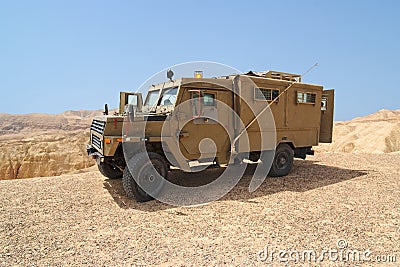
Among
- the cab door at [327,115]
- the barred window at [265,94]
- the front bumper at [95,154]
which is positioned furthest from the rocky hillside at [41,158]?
the cab door at [327,115]

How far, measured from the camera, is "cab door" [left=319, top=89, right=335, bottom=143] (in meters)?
8.77

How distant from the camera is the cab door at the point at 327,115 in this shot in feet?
28.8

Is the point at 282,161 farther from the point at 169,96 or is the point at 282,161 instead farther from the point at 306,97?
the point at 169,96

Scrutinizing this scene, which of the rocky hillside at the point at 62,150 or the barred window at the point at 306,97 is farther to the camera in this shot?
the rocky hillside at the point at 62,150

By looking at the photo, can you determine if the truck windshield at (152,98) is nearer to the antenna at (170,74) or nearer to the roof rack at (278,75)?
the antenna at (170,74)

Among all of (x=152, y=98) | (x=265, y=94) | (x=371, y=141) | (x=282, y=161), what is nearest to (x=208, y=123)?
(x=152, y=98)

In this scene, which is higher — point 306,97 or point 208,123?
point 306,97

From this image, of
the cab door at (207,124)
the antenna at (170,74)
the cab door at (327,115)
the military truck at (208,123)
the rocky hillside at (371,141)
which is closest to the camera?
the military truck at (208,123)

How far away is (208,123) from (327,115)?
14.6 ft

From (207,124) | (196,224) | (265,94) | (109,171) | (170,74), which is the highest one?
(170,74)

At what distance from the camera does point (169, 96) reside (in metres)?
6.56

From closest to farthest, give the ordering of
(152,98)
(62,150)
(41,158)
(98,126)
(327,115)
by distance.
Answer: (98,126), (152,98), (327,115), (41,158), (62,150)

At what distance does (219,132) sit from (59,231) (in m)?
3.72

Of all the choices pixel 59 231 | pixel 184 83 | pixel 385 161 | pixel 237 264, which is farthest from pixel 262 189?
pixel 385 161
